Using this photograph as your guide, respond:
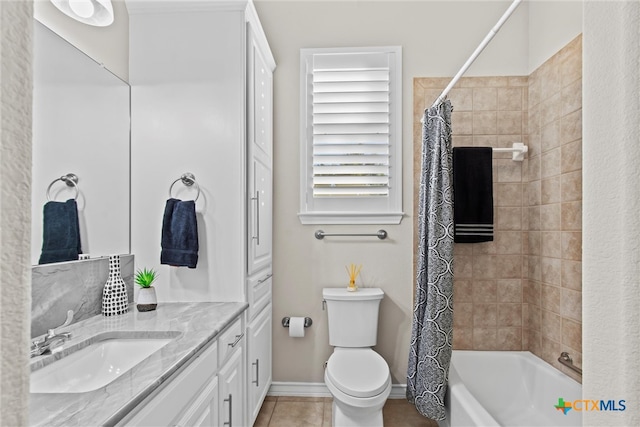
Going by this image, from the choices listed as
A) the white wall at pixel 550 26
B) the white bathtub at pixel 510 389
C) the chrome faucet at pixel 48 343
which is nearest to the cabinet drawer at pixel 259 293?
the chrome faucet at pixel 48 343

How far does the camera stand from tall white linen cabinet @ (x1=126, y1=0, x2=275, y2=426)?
216 cm

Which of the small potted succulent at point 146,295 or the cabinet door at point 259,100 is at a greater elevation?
the cabinet door at point 259,100

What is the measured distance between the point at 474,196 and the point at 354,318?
108cm

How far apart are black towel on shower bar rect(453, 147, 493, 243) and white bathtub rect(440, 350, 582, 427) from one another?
0.78 m

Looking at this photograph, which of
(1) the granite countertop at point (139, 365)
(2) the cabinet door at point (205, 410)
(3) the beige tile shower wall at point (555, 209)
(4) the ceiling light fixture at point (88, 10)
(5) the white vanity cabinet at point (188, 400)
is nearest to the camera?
(1) the granite countertop at point (139, 365)

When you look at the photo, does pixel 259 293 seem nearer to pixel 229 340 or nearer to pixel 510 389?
pixel 229 340

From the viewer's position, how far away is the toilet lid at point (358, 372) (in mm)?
2135

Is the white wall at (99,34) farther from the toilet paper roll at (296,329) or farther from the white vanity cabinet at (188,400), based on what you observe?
the toilet paper roll at (296,329)

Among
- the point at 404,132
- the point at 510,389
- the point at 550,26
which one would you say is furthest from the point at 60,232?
the point at 550,26

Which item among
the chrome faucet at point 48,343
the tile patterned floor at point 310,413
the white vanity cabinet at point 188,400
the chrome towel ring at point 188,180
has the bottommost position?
the tile patterned floor at point 310,413

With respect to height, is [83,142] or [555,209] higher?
[83,142]

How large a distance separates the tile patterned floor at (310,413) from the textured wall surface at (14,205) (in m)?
2.49

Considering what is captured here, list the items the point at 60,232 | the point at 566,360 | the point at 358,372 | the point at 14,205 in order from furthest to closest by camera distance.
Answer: the point at 358,372 → the point at 566,360 → the point at 60,232 → the point at 14,205

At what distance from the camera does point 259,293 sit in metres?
2.47
